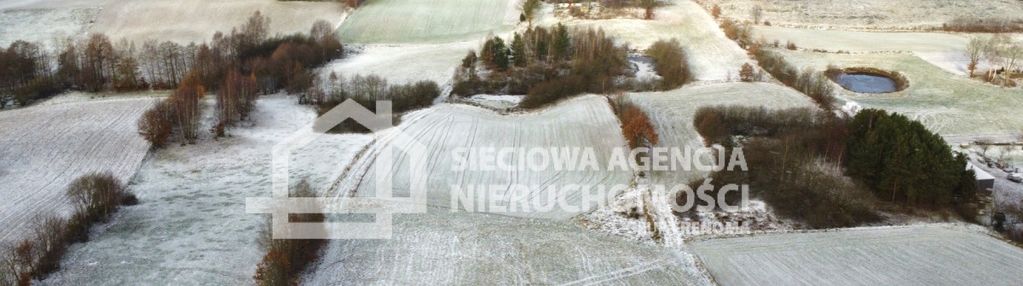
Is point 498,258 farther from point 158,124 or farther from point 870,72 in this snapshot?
point 870,72

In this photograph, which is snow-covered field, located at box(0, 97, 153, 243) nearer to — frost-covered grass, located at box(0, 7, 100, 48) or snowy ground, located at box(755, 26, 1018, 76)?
frost-covered grass, located at box(0, 7, 100, 48)

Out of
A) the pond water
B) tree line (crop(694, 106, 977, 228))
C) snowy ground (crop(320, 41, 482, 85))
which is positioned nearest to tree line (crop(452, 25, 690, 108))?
snowy ground (crop(320, 41, 482, 85))

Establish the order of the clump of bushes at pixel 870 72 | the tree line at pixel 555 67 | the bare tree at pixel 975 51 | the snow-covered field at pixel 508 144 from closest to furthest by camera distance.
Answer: the snow-covered field at pixel 508 144
the tree line at pixel 555 67
the clump of bushes at pixel 870 72
the bare tree at pixel 975 51

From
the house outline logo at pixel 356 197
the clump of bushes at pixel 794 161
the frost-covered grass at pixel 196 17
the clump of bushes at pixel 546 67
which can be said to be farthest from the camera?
the frost-covered grass at pixel 196 17

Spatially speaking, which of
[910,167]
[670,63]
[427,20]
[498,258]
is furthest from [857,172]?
[427,20]

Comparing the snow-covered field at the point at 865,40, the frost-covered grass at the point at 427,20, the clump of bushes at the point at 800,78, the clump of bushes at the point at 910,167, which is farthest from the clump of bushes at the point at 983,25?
the clump of bushes at the point at 910,167

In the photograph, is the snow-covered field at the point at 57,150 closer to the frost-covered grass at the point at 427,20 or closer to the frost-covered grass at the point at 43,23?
the frost-covered grass at the point at 43,23

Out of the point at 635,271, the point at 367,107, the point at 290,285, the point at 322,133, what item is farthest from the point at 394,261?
the point at 367,107

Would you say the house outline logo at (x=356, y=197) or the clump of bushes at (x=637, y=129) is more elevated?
the clump of bushes at (x=637, y=129)
